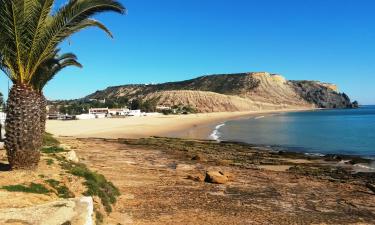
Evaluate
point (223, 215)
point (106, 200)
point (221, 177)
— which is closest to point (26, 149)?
point (106, 200)

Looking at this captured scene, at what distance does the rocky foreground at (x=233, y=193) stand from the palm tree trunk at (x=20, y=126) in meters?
2.70

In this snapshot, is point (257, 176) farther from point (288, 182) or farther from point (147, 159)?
point (147, 159)

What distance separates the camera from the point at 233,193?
48.3 feet

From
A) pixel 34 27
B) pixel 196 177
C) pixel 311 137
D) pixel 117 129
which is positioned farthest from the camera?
pixel 117 129

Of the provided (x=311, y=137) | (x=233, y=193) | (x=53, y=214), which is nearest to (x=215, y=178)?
(x=233, y=193)

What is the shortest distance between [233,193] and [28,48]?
7920 millimetres

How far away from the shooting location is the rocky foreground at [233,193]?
1177 centimetres

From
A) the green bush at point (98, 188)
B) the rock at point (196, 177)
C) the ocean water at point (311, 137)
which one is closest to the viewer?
the green bush at point (98, 188)

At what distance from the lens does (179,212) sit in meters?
12.1

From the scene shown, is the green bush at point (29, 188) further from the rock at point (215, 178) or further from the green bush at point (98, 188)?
the rock at point (215, 178)

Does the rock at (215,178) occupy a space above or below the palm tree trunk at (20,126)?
below

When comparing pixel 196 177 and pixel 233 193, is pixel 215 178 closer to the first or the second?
pixel 196 177

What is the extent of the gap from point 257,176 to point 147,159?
7.13 meters

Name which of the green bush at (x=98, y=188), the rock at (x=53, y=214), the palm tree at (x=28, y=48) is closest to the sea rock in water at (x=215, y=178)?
the green bush at (x=98, y=188)
